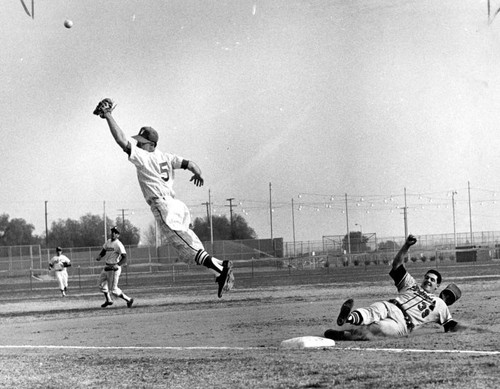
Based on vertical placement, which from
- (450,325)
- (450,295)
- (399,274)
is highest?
(399,274)

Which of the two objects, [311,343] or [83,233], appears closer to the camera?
[311,343]

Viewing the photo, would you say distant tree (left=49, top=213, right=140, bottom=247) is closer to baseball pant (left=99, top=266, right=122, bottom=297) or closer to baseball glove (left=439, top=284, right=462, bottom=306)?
baseball pant (left=99, top=266, right=122, bottom=297)

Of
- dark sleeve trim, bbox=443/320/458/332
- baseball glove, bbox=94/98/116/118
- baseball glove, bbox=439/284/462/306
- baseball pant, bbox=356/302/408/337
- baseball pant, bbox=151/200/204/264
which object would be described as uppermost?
baseball glove, bbox=94/98/116/118

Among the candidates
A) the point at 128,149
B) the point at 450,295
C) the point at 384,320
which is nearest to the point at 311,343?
the point at 384,320

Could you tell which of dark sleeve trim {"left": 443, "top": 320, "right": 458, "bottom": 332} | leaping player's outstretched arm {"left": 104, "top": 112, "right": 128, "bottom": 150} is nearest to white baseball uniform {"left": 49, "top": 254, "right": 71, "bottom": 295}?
leaping player's outstretched arm {"left": 104, "top": 112, "right": 128, "bottom": 150}

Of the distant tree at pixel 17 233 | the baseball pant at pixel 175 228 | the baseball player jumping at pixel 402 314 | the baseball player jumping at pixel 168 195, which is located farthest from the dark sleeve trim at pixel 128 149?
the distant tree at pixel 17 233

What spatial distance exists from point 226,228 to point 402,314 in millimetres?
79104

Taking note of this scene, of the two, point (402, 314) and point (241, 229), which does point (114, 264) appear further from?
point (241, 229)

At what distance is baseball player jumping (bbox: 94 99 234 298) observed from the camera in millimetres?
10109

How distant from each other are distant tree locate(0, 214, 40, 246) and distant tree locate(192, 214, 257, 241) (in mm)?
17928

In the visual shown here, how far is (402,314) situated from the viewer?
10406 millimetres

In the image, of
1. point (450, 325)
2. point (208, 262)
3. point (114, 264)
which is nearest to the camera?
point (208, 262)

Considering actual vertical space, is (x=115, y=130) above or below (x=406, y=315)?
above

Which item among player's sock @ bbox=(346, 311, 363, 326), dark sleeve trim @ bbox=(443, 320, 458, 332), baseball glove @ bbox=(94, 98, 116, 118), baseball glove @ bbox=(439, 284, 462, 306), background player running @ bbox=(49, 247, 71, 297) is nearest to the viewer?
baseball glove @ bbox=(94, 98, 116, 118)
